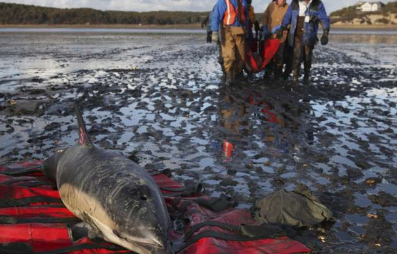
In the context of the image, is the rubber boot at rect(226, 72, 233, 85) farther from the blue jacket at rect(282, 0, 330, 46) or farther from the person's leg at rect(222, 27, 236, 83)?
the blue jacket at rect(282, 0, 330, 46)

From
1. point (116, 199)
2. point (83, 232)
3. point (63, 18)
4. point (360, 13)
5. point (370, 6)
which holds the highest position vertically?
point (370, 6)

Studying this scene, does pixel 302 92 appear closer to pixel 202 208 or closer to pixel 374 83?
pixel 374 83

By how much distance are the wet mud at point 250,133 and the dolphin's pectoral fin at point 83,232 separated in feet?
5.14

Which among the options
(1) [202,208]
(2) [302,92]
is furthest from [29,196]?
(2) [302,92]

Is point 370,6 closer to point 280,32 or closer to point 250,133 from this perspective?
point 280,32

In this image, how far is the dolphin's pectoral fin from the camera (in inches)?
132

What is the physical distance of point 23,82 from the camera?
12406mm

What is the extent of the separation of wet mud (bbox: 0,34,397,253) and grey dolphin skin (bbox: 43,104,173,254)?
131cm

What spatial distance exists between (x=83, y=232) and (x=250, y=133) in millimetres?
4088

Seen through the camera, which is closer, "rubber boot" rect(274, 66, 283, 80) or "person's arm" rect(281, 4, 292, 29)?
"person's arm" rect(281, 4, 292, 29)

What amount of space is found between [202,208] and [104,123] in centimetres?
405

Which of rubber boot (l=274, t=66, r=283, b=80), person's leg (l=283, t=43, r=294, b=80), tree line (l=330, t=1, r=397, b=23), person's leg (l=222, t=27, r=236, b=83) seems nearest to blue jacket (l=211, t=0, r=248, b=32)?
person's leg (l=222, t=27, r=236, b=83)

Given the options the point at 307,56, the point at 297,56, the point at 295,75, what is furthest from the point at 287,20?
the point at 295,75

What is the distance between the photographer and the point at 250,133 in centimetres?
698
